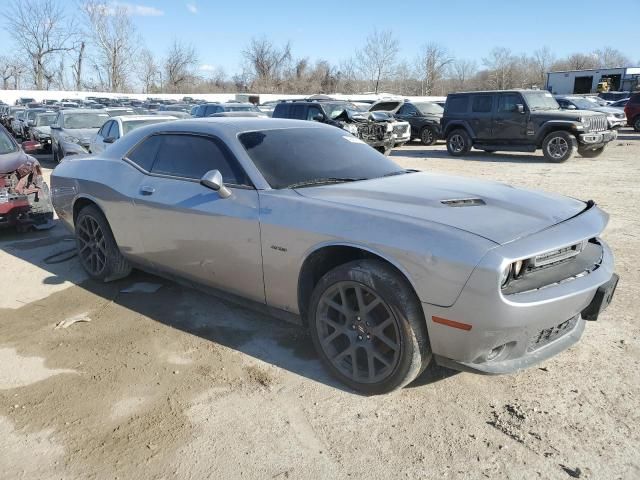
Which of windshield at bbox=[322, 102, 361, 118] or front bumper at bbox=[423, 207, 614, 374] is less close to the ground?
windshield at bbox=[322, 102, 361, 118]

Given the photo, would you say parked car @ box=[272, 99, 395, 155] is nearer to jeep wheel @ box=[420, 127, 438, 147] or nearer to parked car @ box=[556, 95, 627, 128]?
jeep wheel @ box=[420, 127, 438, 147]

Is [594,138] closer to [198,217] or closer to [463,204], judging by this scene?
[463,204]

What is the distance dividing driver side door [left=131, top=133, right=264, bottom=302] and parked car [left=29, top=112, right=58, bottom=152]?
12848 millimetres

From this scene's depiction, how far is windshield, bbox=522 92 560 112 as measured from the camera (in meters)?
14.5

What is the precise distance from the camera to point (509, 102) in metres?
14.8

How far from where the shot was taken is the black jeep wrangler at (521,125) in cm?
1392

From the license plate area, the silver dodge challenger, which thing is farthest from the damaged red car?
the license plate area

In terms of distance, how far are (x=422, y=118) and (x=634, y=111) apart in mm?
9485

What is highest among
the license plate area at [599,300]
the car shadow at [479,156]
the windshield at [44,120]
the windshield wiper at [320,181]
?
the windshield wiper at [320,181]

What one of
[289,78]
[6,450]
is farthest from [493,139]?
[289,78]

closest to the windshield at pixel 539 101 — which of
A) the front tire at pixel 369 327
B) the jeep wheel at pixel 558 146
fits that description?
the jeep wheel at pixel 558 146

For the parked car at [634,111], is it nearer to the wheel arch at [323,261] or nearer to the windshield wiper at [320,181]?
the windshield wiper at [320,181]

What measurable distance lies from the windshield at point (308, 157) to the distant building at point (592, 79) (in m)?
51.6

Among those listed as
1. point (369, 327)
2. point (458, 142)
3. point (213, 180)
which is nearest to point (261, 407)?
point (369, 327)
